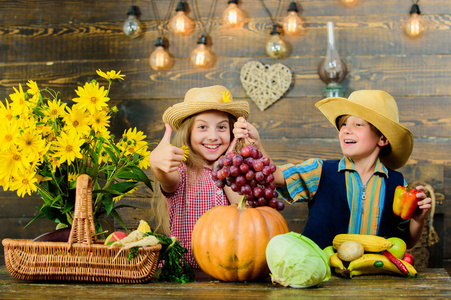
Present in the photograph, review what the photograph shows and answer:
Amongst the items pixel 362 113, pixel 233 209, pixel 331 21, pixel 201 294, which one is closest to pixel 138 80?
pixel 331 21

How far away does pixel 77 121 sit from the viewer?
4.29ft

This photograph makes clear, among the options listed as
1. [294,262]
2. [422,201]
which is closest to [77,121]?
[294,262]

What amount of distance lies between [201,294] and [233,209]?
10.7 inches

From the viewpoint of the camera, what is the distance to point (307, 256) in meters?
1.11

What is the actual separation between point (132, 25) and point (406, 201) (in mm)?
2078

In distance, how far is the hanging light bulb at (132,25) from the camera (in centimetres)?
295

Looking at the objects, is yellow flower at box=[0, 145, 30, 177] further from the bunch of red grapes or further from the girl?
the girl

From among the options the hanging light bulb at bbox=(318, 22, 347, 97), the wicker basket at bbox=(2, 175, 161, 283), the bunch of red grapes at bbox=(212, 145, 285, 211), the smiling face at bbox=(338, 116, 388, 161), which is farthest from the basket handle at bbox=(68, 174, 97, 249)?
the hanging light bulb at bbox=(318, 22, 347, 97)

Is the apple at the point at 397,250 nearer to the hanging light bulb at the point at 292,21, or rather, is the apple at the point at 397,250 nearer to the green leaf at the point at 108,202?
the green leaf at the point at 108,202

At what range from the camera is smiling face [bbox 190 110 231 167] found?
183cm

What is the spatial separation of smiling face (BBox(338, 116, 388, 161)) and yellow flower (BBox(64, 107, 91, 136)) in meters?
0.95

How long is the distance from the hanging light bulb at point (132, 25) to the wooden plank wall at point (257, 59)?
74 mm

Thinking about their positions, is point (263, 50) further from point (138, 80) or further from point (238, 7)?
point (138, 80)

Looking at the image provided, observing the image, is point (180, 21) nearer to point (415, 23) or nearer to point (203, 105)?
point (203, 105)
